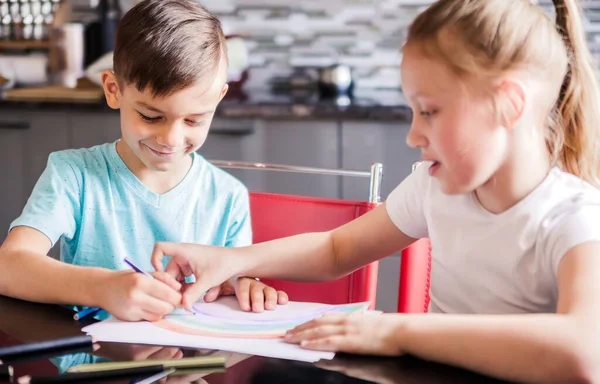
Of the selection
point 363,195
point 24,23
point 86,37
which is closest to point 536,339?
point 363,195

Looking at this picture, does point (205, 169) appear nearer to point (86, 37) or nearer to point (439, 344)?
point (439, 344)

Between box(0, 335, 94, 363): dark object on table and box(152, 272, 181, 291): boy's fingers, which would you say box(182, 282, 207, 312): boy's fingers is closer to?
box(152, 272, 181, 291): boy's fingers

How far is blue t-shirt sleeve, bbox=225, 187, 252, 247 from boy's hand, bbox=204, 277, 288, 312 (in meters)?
0.25

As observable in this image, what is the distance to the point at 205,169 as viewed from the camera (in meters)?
1.50

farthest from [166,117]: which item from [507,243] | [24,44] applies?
[24,44]

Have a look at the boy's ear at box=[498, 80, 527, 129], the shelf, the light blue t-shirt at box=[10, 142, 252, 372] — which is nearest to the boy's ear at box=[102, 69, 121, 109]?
the light blue t-shirt at box=[10, 142, 252, 372]

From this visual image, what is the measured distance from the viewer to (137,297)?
1027mm

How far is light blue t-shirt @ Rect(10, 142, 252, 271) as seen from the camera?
4.47 feet

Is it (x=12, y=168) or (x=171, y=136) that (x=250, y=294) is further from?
(x=12, y=168)

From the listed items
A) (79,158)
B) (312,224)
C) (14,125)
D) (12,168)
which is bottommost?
(12,168)

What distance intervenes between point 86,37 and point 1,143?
62cm

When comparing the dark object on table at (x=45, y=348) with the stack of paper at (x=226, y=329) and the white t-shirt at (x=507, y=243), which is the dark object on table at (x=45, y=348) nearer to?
the stack of paper at (x=226, y=329)

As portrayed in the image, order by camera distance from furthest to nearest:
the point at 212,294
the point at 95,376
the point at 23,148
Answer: the point at 23,148 → the point at 212,294 → the point at 95,376

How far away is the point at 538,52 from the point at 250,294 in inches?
19.9
